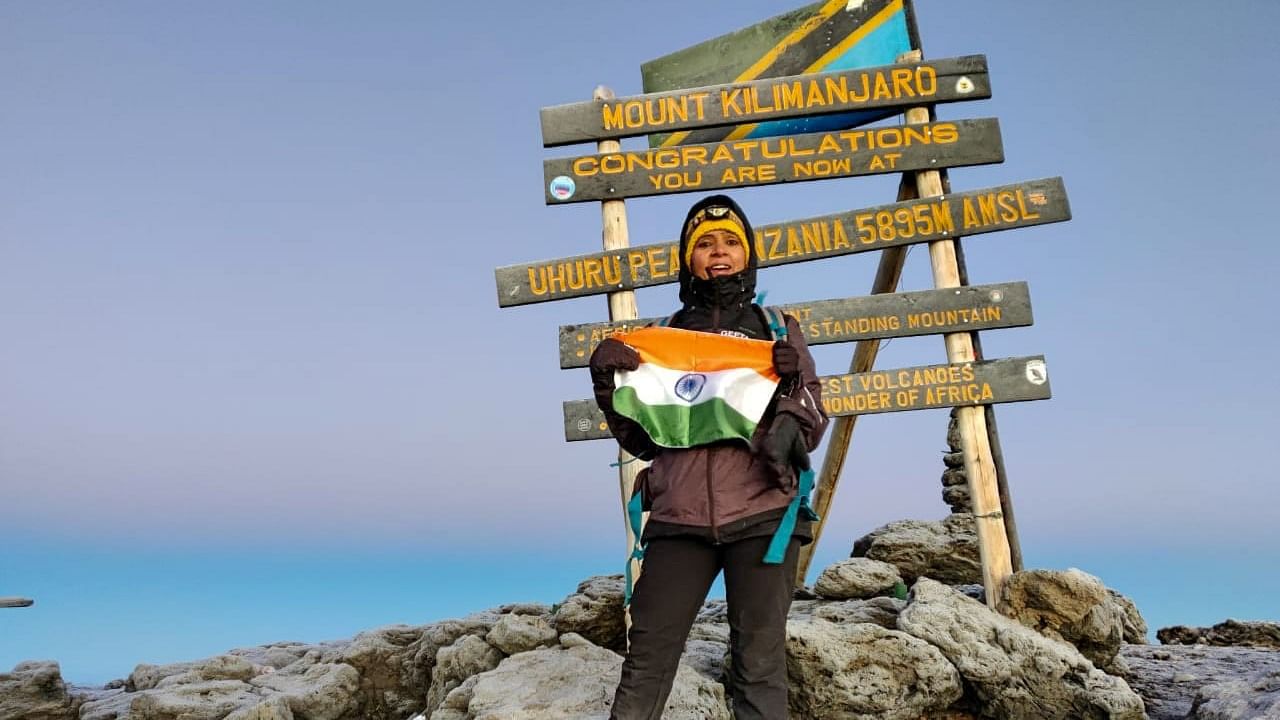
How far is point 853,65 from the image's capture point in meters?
8.41

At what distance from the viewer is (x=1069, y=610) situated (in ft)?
23.4

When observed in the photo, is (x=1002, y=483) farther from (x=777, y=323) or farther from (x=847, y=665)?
(x=777, y=323)

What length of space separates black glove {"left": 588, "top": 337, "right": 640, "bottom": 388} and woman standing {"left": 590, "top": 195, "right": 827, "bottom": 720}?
44cm

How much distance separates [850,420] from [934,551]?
1.80 m

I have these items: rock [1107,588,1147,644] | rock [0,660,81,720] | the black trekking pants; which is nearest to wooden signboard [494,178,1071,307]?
the black trekking pants

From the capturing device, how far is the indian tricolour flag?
4.13 m

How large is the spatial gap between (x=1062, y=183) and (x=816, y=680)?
459 cm

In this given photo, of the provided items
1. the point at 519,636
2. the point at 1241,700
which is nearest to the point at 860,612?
the point at 1241,700

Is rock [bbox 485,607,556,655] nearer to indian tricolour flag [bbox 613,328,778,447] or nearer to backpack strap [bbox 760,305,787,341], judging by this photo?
indian tricolour flag [bbox 613,328,778,447]

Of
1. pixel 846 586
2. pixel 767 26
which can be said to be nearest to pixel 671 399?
pixel 846 586

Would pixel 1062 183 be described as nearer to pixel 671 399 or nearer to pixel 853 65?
pixel 853 65

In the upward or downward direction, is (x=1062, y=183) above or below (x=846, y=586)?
above

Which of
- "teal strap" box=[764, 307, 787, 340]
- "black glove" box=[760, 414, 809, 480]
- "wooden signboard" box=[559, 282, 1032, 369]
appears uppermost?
"wooden signboard" box=[559, 282, 1032, 369]

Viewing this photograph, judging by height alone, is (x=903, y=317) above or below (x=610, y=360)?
above
